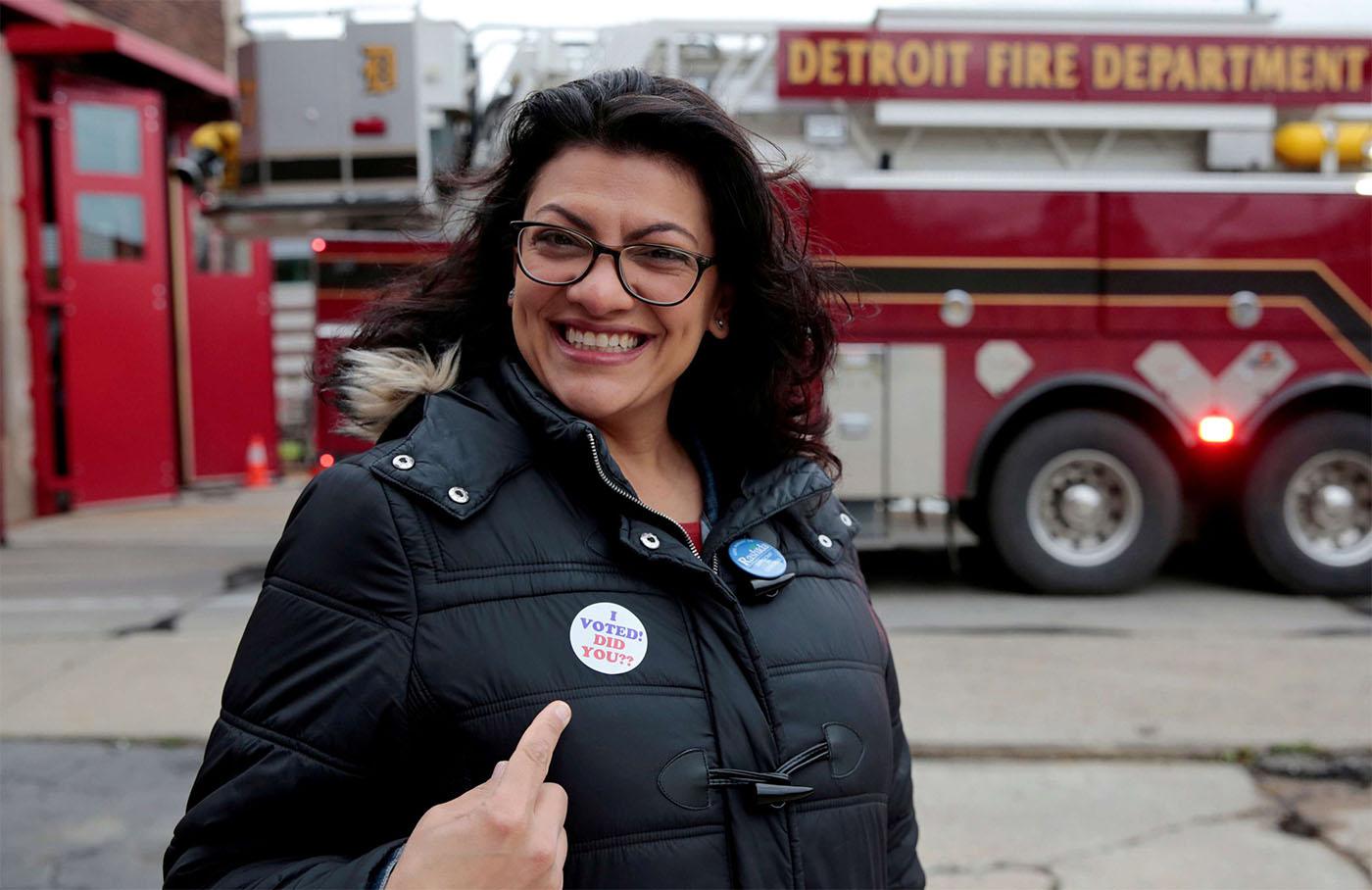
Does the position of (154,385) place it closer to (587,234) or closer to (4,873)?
(4,873)

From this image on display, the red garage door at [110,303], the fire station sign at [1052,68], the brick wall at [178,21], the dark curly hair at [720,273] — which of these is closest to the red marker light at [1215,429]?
the fire station sign at [1052,68]

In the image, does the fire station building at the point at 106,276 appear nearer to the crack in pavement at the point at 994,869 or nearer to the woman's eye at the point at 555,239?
the crack in pavement at the point at 994,869

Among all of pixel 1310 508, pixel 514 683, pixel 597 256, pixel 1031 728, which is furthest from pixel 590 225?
pixel 1310 508

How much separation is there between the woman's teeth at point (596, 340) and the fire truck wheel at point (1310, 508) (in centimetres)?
631

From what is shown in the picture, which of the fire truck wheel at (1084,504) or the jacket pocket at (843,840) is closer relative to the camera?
the jacket pocket at (843,840)

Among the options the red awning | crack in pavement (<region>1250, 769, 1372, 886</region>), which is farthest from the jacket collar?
the red awning

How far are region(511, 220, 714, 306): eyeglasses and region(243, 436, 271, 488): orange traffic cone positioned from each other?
456 inches

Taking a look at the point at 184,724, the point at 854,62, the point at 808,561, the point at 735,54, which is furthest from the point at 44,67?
the point at 808,561

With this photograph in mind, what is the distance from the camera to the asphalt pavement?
3.60m

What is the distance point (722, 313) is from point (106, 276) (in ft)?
33.9

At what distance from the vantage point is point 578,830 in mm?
1336

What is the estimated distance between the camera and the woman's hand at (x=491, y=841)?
1186mm

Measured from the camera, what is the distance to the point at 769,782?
1.43 meters

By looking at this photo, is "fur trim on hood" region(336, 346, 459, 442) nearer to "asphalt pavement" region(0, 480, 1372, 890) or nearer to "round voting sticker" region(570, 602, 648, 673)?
"round voting sticker" region(570, 602, 648, 673)
